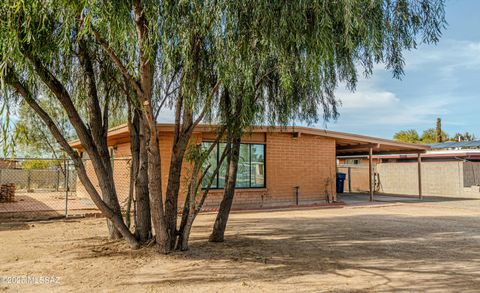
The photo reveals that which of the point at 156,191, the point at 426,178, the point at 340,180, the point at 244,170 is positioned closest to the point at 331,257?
the point at 156,191

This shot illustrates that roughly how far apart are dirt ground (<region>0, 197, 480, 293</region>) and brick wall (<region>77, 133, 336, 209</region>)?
13.4 feet

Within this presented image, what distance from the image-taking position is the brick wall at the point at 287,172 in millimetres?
13992

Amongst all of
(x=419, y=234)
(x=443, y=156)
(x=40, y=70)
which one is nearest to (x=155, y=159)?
(x=40, y=70)

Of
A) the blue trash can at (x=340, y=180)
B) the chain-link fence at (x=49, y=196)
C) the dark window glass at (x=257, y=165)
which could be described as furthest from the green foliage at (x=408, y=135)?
the chain-link fence at (x=49, y=196)

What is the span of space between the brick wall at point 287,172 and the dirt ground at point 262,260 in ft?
13.4

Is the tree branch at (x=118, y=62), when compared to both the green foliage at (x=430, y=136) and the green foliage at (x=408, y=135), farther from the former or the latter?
the green foliage at (x=430, y=136)

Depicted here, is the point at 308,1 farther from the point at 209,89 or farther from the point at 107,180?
the point at 107,180

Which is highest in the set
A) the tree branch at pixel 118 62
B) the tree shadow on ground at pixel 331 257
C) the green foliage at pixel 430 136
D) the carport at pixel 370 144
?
the green foliage at pixel 430 136

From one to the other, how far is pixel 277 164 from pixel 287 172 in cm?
63

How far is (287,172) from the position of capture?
48.6ft

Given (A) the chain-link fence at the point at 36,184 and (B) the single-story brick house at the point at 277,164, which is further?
(A) the chain-link fence at the point at 36,184

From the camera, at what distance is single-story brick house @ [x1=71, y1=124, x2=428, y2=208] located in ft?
43.5

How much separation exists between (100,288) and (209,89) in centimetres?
356

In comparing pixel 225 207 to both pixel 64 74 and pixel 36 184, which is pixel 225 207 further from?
pixel 36 184
